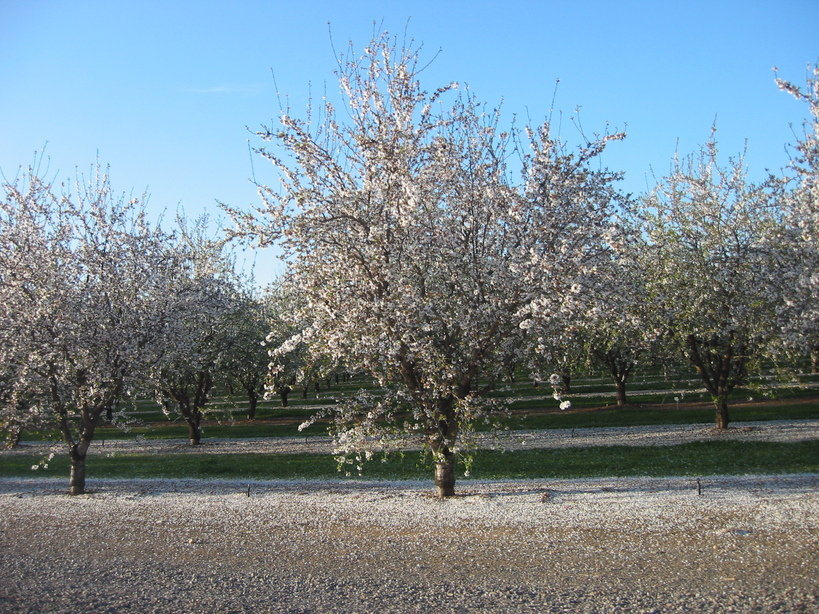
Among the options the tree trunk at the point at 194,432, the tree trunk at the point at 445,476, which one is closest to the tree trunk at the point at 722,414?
the tree trunk at the point at 445,476

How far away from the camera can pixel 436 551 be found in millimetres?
9625

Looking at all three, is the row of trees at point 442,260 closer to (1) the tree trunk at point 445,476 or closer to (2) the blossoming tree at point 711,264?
(1) the tree trunk at point 445,476

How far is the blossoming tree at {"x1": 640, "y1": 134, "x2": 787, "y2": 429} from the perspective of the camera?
1989 cm

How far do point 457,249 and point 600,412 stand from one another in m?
24.7

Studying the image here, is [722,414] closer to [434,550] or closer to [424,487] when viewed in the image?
[424,487]

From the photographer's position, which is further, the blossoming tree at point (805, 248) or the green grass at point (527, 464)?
the green grass at point (527, 464)

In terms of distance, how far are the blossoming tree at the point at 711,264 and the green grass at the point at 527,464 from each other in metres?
3.31

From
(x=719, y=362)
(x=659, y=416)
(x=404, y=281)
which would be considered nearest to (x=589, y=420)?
(x=659, y=416)

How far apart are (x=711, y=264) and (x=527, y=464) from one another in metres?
8.64

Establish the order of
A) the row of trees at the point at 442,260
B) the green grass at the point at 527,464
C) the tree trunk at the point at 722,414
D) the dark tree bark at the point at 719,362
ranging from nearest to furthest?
the row of trees at the point at 442,260 < the green grass at the point at 527,464 < the dark tree bark at the point at 719,362 < the tree trunk at the point at 722,414

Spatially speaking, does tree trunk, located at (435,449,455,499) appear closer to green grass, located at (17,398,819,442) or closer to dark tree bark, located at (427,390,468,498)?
dark tree bark, located at (427,390,468,498)

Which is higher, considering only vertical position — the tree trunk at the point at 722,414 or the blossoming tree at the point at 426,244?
the blossoming tree at the point at 426,244

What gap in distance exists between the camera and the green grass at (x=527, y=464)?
697 inches

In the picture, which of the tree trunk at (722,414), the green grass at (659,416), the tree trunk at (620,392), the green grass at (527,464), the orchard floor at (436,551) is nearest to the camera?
the orchard floor at (436,551)
